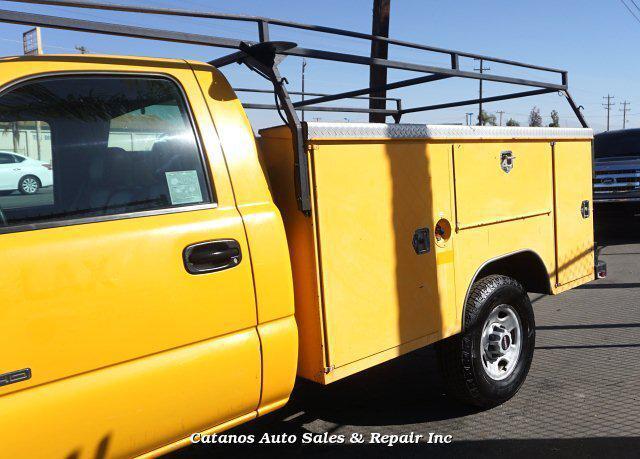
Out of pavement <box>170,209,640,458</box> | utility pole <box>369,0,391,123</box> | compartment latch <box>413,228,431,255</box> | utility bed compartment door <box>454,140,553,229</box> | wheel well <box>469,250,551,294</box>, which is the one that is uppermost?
utility pole <box>369,0,391,123</box>

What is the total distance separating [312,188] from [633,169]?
1135 centimetres

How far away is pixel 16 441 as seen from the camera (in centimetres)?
200

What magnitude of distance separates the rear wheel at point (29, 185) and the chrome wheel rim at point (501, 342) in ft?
9.07

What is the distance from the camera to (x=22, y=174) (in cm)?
230

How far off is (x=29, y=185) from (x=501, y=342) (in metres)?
3.08

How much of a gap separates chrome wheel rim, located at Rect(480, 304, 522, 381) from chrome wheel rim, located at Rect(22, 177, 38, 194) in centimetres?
276

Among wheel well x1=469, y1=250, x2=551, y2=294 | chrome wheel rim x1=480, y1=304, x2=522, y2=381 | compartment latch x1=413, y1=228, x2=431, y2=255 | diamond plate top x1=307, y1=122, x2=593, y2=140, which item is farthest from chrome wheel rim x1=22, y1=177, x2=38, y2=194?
wheel well x1=469, y1=250, x2=551, y2=294

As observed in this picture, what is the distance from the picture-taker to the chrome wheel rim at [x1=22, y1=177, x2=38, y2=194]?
2.27 meters

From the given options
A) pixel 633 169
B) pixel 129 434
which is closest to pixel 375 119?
pixel 129 434

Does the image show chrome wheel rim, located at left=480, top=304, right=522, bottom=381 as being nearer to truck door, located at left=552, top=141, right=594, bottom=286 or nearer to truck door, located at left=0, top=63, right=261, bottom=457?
truck door, located at left=552, top=141, right=594, bottom=286

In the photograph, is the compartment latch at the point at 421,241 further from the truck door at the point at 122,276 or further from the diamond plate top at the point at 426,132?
the truck door at the point at 122,276

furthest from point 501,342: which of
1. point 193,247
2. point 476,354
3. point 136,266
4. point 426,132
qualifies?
point 136,266

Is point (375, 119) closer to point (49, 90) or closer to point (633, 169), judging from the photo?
point (49, 90)

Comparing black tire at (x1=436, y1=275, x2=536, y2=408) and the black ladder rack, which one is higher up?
the black ladder rack
